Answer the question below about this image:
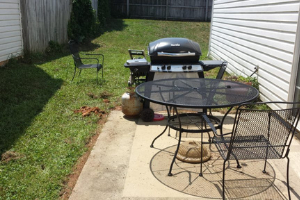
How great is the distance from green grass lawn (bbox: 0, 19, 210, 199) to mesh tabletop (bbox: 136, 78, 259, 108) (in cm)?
117

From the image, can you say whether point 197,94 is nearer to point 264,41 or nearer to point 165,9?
point 264,41

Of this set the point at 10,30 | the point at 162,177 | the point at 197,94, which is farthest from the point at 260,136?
the point at 10,30

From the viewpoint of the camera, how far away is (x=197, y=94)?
350 cm

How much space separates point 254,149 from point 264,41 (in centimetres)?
360

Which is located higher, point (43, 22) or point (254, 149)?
point (43, 22)

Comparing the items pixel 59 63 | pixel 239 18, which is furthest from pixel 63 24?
pixel 239 18

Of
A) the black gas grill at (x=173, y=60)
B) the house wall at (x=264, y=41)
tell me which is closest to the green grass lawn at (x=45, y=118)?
the black gas grill at (x=173, y=60)

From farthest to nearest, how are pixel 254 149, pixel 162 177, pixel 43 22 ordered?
pixel 43 22 < pixel 162 177 < pixel 254 149

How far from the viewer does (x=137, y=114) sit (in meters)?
5.06

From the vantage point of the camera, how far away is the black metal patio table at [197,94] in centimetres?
311

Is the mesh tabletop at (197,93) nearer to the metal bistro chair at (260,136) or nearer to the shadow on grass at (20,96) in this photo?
the metal bistro chair at (260,136)

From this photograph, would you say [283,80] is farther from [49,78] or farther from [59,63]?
[59,63]

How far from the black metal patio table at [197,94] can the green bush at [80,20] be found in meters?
9.29

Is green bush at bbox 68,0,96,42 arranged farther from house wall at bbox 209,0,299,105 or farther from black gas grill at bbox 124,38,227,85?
black gas grill at bbox 124,38,227,85
